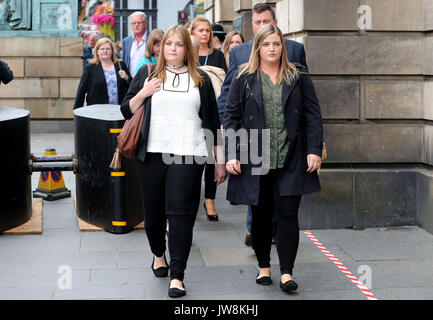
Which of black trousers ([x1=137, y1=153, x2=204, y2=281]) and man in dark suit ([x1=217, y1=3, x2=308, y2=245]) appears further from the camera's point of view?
man in dark suit ([x1=217, y1=3, x2=308, y2=245])

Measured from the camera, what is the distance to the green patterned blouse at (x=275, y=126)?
503 centimetres

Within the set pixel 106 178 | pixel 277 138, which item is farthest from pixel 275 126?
pixel 106 178

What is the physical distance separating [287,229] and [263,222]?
0.76ft

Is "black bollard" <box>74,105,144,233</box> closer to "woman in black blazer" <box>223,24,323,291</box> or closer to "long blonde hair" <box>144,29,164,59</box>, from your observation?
"long blonde hair" <box>144,29,164,59</box>

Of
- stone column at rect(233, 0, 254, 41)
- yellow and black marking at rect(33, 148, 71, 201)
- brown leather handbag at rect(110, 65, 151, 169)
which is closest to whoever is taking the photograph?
brown leather handbag at rect(110, 65, 151, 169)

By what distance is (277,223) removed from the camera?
515 centimetres

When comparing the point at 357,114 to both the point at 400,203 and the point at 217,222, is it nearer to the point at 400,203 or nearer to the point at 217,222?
the point at 400,203

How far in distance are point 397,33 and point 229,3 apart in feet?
21.1

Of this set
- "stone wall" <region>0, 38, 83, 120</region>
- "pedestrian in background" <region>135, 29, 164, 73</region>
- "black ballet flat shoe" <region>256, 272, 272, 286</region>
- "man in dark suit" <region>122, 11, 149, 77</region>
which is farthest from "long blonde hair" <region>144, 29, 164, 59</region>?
"stone wall" <region>0, 38, 83, 120</region>

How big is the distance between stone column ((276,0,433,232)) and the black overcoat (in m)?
2.02

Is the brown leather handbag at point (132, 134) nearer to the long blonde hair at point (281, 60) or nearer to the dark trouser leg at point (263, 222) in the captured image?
the long blonde hair at point (281, 60)

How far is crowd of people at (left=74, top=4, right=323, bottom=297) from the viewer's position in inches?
195

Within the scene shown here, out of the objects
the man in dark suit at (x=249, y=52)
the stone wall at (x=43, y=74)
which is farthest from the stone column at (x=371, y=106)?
the stone wall at (x=43, y=74)
